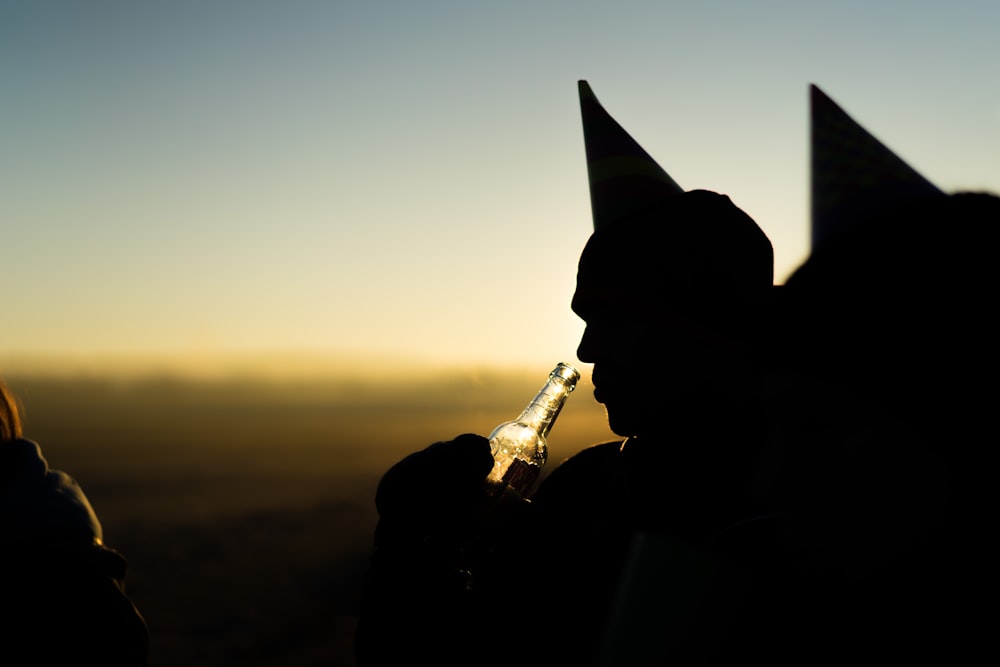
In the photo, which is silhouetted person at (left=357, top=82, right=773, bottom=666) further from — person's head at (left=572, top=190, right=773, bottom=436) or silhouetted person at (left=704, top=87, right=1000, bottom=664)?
silhouetted person at (left=704, top=87, right=1000, bottom=664)

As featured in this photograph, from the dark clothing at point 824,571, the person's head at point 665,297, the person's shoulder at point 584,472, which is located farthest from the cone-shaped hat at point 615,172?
the dark clothing at point 824,571

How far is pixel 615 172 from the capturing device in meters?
3.48

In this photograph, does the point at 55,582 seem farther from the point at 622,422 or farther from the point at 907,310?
the point at 907,310

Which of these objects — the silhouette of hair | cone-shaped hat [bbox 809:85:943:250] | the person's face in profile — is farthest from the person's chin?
cone-shaped hat [bbox 809:85:943:250]

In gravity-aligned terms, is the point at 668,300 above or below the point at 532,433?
above

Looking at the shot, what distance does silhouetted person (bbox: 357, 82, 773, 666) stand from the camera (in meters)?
2.60

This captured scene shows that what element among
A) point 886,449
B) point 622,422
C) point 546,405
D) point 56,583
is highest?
point 886,449

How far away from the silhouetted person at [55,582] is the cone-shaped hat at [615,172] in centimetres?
247

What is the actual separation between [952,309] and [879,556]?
45cm

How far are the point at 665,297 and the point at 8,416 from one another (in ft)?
9.53

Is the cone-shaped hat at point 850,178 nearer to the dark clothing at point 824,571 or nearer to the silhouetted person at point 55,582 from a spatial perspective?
the dark clothing at point 824,571

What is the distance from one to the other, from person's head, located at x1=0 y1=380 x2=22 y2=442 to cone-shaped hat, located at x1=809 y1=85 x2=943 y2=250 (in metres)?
3.38

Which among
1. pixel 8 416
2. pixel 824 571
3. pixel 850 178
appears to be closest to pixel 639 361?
pixel 850 178

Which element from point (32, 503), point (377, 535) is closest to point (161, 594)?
point (32, 503)
